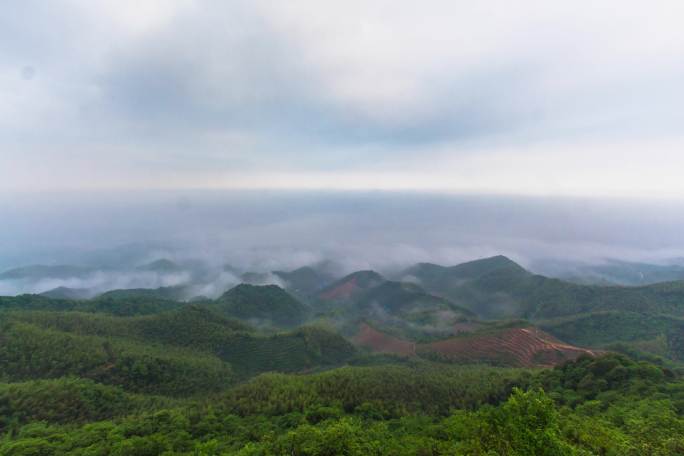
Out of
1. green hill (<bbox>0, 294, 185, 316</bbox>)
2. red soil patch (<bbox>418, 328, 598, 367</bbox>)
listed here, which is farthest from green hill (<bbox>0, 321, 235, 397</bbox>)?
red soil patch (<bbox>418, 328, 598, 367</bbox>)

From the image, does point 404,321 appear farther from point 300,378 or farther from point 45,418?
point 45,418

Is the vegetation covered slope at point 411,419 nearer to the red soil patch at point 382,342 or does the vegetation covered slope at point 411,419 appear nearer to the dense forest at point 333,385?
the dense forest at point 333,385

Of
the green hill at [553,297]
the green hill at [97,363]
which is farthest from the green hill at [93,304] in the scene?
the green hill at [553,297]

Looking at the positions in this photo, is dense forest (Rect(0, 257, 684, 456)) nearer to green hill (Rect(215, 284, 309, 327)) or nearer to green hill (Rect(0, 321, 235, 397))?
green hill (Rect(0, 321, 235, 397))

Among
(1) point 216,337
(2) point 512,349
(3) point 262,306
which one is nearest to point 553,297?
(2) point 512,349

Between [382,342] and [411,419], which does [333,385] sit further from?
[382,342]

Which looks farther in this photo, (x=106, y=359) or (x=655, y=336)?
(x=655, y=336)

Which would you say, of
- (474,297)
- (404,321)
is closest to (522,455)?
(404,321)
